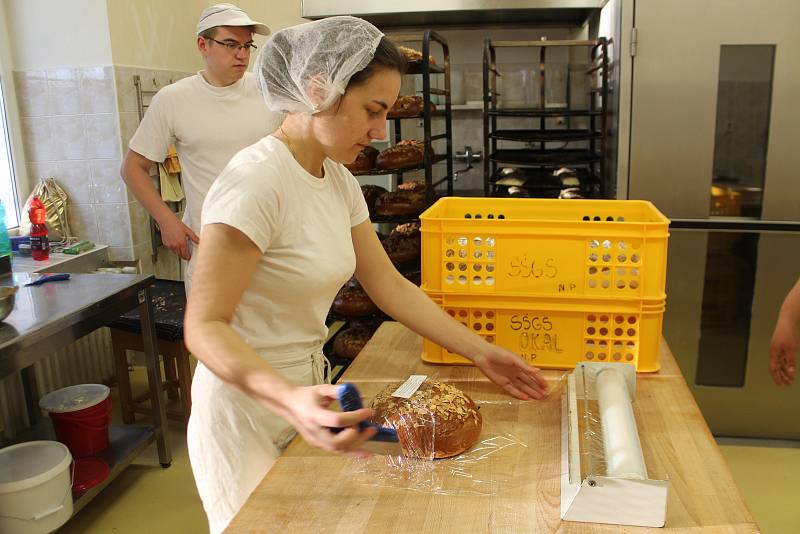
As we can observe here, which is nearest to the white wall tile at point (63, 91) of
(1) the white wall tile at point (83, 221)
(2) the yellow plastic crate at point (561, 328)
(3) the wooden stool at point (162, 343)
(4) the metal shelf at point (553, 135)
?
(1) the white wall tile at point (83, 221)

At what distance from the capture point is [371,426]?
0.99 m

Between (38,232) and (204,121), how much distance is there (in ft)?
3.52

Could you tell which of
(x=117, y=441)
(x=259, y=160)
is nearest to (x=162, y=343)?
(x=117, y=441)

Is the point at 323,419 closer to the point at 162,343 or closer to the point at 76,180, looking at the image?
the point at 162,343

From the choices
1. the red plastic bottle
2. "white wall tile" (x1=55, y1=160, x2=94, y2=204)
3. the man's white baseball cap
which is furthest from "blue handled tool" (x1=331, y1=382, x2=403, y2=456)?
"white wall tile" (x1=55, y1=160, x2=94, y2=204)

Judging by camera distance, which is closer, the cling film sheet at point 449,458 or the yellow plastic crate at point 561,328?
the cling film sheet at point 449,458

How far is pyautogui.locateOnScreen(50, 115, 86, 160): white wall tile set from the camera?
334cm

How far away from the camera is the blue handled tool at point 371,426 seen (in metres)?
0.96

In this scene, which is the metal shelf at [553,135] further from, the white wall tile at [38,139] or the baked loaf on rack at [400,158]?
the white wall tile at [38,139]

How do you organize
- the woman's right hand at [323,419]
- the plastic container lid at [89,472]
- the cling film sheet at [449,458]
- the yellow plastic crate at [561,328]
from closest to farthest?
the woman's right hand at [323,419] < the cling film sheet at [449,458] < the yellow plastic crate at [561,328] < the plastic container lid at [89,472]

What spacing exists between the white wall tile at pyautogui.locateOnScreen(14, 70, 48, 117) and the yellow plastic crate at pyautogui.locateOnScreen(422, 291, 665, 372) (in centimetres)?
264

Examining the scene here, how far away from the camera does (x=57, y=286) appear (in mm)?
2496

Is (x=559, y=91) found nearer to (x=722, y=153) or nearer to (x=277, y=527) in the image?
(x=722, y=153)

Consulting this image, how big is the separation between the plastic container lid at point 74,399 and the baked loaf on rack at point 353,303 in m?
0.98
